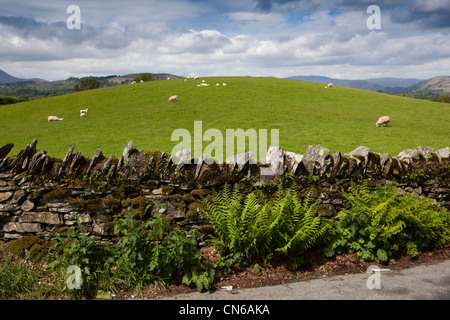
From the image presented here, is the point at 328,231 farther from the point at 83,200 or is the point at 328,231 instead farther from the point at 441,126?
the point at 441,126

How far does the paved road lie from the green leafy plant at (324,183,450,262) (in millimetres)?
561

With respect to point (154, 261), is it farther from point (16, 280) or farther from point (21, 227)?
point (21, 227)

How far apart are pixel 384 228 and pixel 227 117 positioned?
22.9 metres

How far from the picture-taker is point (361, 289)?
209 inches

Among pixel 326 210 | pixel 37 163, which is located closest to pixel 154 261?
pixel 37 163

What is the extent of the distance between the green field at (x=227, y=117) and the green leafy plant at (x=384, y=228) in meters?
9.36

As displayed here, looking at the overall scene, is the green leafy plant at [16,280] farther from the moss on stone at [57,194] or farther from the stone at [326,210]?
the stone at [326,210]

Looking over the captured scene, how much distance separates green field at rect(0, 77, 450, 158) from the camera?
781 inches

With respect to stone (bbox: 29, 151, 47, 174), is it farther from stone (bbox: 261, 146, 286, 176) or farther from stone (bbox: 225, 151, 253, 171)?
stone (bbox: 261, 146, 286, 176)

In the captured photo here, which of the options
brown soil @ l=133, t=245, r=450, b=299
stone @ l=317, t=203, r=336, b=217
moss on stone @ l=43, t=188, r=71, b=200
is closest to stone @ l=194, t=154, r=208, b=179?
Result: brown soil @ l=133, t=245, r=450, b=299

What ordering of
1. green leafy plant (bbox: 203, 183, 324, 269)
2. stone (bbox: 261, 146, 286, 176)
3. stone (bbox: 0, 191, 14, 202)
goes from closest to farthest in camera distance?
green leafy plant (bbox: 203, 183, 324, 269) → stone (bbox: 0, 191, 14, 202) → stone (bbox: 261, 146, 286, 176)

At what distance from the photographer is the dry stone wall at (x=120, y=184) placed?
6355 millimetres
